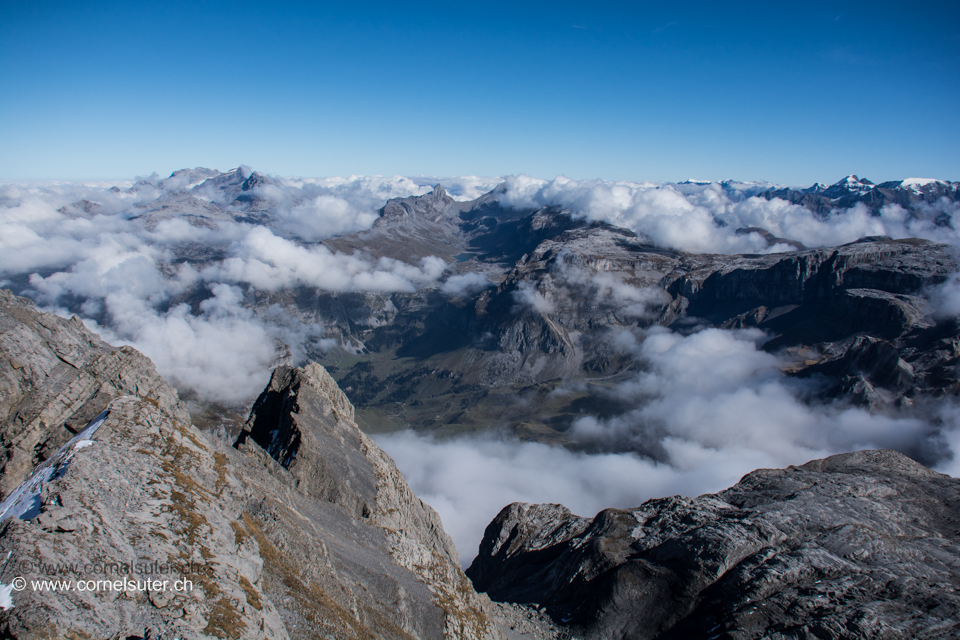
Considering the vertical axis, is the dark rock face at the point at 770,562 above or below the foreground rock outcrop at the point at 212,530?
below

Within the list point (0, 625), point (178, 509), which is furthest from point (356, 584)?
point (0, 625)

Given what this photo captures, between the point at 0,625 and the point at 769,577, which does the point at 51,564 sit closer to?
the point at 0,625

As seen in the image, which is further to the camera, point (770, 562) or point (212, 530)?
point (770, 562)

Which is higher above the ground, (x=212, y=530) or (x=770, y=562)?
(x=212, y=530)

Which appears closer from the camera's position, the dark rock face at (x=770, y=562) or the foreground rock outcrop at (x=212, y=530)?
the foreground rock outcrop at (x=212, y=530)
